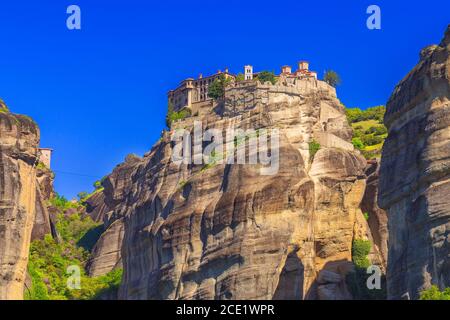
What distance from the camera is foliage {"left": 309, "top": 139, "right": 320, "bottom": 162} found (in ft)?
356

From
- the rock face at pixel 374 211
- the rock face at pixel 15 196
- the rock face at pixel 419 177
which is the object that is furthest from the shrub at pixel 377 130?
the rock face at pixel 419 177

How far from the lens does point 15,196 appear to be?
99188 mm

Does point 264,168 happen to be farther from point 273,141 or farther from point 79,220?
point 79,220

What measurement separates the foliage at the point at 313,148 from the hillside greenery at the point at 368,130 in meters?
12.7

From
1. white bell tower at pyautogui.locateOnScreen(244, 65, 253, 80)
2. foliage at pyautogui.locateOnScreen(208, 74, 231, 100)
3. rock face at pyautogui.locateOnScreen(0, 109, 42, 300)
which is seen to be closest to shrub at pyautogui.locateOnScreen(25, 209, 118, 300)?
rock face at pyautogui.locateOnScreen(0, 109, 42, 300)

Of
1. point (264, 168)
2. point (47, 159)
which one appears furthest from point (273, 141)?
point (47, 159)

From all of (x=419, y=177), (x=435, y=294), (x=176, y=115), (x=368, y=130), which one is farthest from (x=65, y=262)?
(x=435, y=294)

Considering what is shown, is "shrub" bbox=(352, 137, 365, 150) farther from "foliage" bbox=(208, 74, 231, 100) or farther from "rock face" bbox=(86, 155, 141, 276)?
"rock face" bbox=(86, 155, 141, 276)

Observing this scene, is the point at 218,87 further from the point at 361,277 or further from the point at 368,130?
the point at 361,277

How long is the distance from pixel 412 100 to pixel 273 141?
21.6 meters

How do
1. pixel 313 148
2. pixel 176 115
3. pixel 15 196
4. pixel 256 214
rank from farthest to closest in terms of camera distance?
pixel 176 115, pixel 313 148, pixel 256 214, pixel 15 196

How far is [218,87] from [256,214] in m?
35.4

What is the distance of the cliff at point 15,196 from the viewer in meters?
97.2
